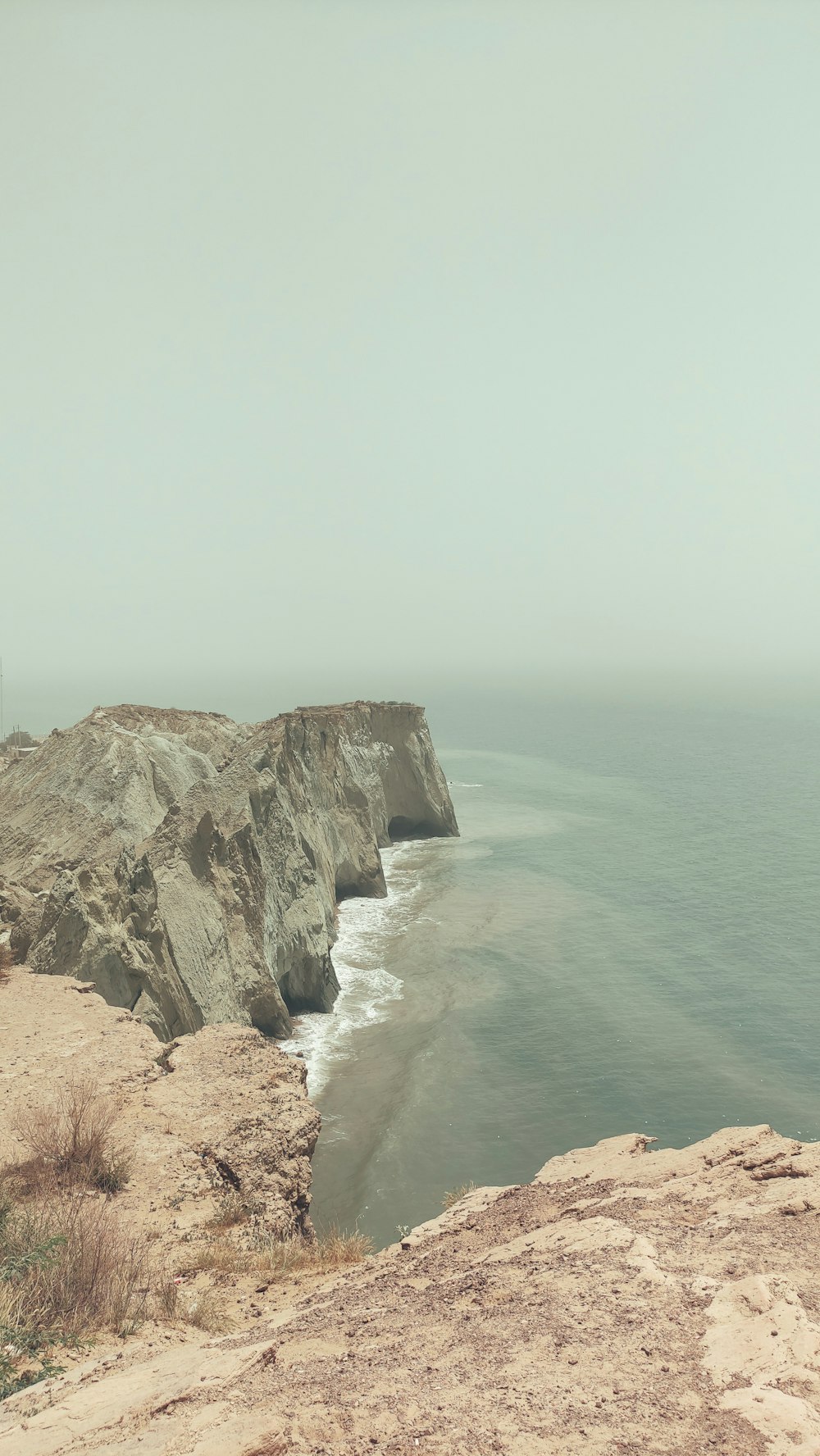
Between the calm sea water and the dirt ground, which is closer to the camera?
the dirt ground

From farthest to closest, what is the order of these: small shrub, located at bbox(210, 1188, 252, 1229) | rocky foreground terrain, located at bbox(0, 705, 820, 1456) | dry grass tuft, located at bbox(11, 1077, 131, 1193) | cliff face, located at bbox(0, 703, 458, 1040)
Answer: cliff face, located at bbox(0, 703, 458, 1040) < dry grass tuft, located at bbox(11, 1077, 131, 1193) < small shrub, located at bbox(210, 1188, 252, 1229) < rocky foreground terrain, located at bbox(0, 705, 820, 1456)

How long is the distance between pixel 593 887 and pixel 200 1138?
31.6 meters

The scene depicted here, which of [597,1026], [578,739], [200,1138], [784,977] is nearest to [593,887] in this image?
[784,977]

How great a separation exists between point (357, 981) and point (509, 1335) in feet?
81.3

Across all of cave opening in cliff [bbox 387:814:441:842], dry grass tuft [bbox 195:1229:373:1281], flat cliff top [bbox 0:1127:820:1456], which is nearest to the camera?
flat cliff top [bbox 0:1127:820:1456]

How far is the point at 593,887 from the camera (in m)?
38.4

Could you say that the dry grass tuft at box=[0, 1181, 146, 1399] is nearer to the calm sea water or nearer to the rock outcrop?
the rock outcrop

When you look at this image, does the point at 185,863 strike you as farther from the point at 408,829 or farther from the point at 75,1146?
the point at 408,829

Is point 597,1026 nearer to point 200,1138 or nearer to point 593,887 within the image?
point 593,887

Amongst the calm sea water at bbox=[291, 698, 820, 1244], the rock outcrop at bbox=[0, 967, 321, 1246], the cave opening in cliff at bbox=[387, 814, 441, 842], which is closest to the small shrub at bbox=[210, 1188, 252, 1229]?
the rock outcrop at bbox=[0, 967, 321, 1246]

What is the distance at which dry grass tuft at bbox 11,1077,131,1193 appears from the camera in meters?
8.07

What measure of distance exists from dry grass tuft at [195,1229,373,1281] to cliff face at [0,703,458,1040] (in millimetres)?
8366

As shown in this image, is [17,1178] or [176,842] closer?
[17,1178]

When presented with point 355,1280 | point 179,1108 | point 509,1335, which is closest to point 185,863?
point 179,1108
